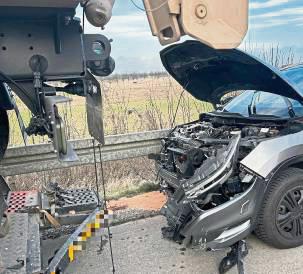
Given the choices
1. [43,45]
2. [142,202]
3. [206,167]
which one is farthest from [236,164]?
[142,202]

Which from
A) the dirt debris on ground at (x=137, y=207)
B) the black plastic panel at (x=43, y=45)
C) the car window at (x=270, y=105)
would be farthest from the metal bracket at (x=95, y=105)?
the car window at (x=270, y=105)

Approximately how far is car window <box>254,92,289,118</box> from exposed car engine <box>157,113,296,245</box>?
27 centimetres

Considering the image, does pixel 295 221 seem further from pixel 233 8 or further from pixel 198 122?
pixel 233 8

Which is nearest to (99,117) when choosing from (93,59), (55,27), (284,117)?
(93,59)

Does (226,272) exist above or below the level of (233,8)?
below

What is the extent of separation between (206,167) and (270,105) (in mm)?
1521

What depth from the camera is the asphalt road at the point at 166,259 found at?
3.82 metres

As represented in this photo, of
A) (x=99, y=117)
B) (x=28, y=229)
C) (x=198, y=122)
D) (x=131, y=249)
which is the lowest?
(x=131, y=249)

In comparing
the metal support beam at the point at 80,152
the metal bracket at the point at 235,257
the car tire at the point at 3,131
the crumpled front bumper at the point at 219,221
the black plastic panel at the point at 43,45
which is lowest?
the metal bracket at the point at 235,257

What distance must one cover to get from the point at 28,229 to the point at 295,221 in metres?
2.51

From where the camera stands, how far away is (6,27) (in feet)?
8.98

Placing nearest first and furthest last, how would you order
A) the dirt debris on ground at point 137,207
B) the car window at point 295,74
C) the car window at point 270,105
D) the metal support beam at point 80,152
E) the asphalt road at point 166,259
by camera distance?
the asphalt road at point 166,259
the car window at point 270,105
the car window at point 295,74
the metal support beam at point 80,152
the dirt debris on ground at point 137,207

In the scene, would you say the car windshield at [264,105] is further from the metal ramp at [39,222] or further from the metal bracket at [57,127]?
the metal bracket at [57,127]

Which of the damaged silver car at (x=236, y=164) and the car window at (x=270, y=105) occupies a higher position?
the car window at (x=270, y=105)
